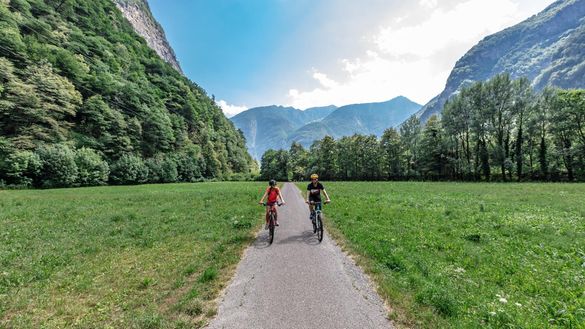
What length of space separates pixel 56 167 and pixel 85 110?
26.9m

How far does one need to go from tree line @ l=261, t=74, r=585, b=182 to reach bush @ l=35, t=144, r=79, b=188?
87.5 meters

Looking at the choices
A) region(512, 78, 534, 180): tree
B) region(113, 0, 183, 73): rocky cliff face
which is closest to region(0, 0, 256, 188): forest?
region(113, 0, 183, 73): rocky cliff face

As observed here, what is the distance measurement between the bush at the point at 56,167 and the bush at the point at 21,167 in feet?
4.18

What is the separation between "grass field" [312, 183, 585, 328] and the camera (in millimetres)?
5105

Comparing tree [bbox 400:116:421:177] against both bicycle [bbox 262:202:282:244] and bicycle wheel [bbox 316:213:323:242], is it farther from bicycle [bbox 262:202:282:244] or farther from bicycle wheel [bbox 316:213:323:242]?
bicycle [bbox 262:202:282:244]

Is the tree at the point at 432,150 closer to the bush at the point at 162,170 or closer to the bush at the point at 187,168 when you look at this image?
the bush at the point at 162,170

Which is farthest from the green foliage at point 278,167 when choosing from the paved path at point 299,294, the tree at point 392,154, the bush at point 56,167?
the paved path at point 299,294

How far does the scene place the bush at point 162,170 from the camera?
250 ft

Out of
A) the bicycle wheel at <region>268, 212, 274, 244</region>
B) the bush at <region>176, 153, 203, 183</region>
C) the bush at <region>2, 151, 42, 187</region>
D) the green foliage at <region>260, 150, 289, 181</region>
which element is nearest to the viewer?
the bicycle wheel at <region>268, 212, 274, 244</region>

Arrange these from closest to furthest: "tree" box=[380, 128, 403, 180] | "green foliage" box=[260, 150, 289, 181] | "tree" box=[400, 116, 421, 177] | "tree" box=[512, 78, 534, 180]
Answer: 1. "tree" box=[512, 78, 534, 180]
2. "tree" box=[400, 116, 421, 177]
3. "tree" box=[380, 128, 403, 180]
4. "green foliage" box=[260, 150, 289, 181]

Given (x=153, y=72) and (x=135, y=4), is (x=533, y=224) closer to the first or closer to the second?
(x=153, y=72)

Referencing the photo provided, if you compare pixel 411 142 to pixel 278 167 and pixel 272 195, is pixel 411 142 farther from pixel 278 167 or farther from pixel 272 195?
pixel 272 195

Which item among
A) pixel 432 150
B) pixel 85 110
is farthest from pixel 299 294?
pixel 85 110

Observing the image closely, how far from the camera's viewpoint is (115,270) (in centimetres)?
820
